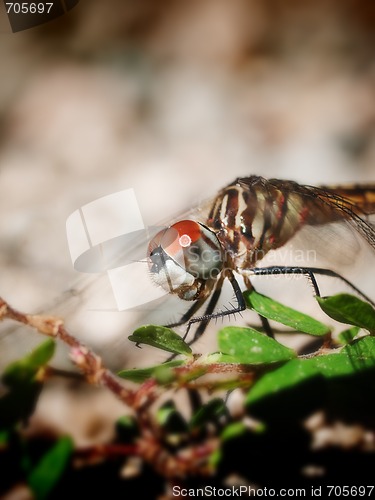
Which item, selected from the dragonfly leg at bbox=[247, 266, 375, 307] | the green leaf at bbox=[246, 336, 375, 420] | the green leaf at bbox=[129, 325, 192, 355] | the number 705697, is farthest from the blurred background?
the green leaf at bbox=[246, 336, 375, 420]

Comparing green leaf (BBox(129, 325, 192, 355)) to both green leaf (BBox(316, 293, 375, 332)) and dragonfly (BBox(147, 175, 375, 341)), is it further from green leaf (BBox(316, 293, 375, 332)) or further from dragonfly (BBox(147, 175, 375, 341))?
dragonfly (BBox(147, 175, 375, 341))

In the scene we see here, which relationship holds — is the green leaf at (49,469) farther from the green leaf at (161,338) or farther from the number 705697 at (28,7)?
the number 705697 at (28,7)

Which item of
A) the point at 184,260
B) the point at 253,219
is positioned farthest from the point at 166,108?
the point at 184,260

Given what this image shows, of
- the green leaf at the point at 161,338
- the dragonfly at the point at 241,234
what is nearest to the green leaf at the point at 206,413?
the green leaf at the point at 161,338

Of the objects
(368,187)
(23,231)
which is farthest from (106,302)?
(368,187)

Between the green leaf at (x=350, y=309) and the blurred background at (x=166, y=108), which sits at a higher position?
the blurred background at (x=166, y=108)

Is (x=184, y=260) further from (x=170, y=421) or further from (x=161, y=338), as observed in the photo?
(x=170, y=421)

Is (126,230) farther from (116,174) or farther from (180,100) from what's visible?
(180,100)
